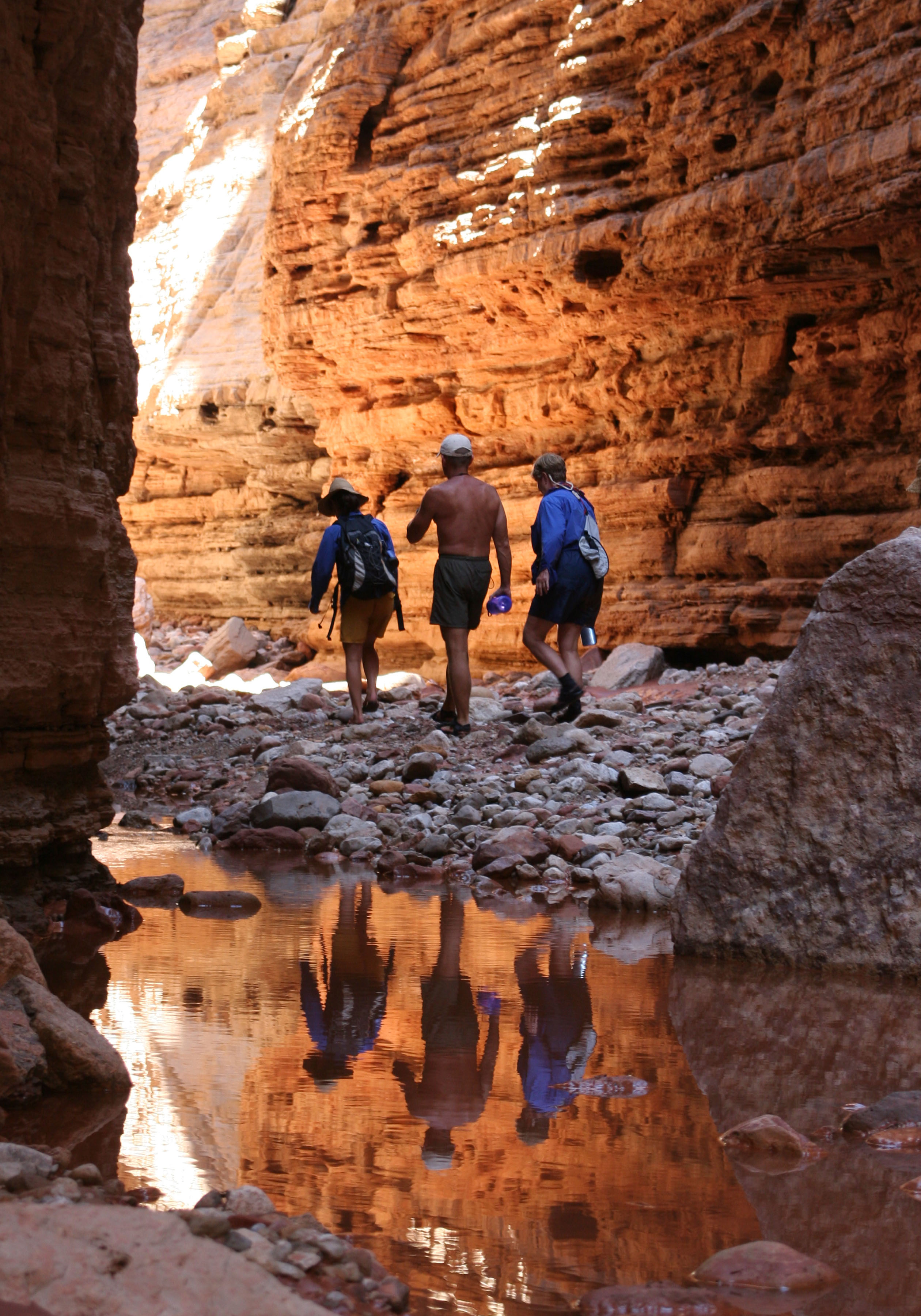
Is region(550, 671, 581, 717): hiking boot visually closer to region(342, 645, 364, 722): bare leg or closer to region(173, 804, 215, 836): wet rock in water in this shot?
region(342, 645, 364, 722): bare leg

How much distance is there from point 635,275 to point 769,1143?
1241 cm

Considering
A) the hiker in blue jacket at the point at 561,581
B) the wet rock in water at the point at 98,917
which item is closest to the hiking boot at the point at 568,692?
the hiker in blue jacket at the point at 561,581

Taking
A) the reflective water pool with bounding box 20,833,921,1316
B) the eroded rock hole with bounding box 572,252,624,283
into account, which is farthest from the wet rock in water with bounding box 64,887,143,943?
the eroded rock hole with bounding box 572,252,624,283

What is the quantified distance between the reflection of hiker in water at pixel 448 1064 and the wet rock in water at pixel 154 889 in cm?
134

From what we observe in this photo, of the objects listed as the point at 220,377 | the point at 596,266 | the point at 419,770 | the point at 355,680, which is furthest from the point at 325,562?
the point at 220,377

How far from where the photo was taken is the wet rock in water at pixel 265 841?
576 centimetres

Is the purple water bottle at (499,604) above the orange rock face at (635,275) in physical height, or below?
below

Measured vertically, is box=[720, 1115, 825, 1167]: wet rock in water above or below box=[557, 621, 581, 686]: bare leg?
below

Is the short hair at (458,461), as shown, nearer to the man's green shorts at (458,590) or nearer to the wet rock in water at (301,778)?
the man's green shorts at (458,590)

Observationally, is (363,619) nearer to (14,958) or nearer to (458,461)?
(458,461)

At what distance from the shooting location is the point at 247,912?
13.9ft

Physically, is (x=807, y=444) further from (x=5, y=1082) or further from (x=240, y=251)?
(x=240, y=251)

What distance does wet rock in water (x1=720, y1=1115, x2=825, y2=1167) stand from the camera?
2.11 meters

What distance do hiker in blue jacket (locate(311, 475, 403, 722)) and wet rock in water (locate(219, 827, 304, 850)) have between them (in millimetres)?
3112
